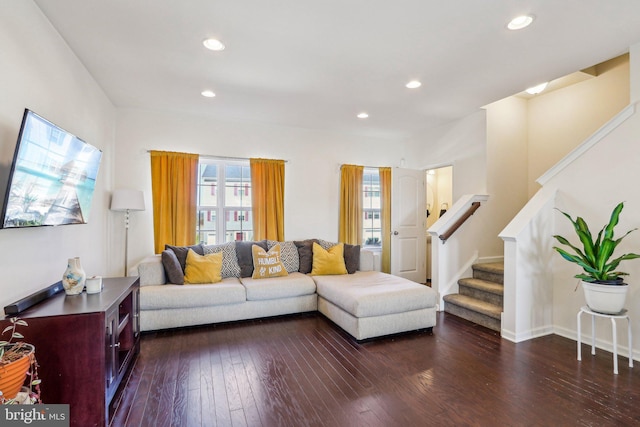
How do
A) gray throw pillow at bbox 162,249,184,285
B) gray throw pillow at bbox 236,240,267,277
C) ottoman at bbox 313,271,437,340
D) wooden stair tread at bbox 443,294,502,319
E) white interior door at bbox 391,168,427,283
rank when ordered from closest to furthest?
ottoman at bbox 313,271,437,340 → wooden stair tread at bbox 443,294,502,319 → gray throw pillow at bbox 162,249,184,285 → gray throw pillow at bbox 236,240,267,277 → white interior door at bbox 391,168,427,283

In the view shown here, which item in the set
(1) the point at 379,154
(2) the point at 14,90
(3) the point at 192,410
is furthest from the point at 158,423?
(1) the point at 379,154

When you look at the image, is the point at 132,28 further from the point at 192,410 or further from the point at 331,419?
the point at 331,419

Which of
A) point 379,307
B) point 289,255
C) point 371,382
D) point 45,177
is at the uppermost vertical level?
point 45,177

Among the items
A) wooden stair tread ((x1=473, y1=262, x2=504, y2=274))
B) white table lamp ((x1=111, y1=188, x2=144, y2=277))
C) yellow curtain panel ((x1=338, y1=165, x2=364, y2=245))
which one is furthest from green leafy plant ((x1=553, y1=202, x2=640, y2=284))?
white table lamp ((x1=111, y1=188, x2=144, y2=277))

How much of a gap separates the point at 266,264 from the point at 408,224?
2.57 metres

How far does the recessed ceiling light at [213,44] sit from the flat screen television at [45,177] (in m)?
1.22

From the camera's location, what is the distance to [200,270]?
3.64 m

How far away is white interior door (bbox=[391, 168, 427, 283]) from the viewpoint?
5156 millimetres

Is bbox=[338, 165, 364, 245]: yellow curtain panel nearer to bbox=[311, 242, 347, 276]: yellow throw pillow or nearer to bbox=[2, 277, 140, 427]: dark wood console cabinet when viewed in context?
bbox=[311, 242, 347, 276]: yellow throw pillow

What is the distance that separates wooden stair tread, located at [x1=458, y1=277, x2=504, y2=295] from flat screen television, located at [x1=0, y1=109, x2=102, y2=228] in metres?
4.21

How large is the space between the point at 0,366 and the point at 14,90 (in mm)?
1567

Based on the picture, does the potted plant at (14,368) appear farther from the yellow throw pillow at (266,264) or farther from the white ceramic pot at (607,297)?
the white ceramic pot at (607,297)

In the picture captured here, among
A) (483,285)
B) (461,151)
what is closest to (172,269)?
(483,285)

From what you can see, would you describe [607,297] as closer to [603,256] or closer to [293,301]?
[603,256]
